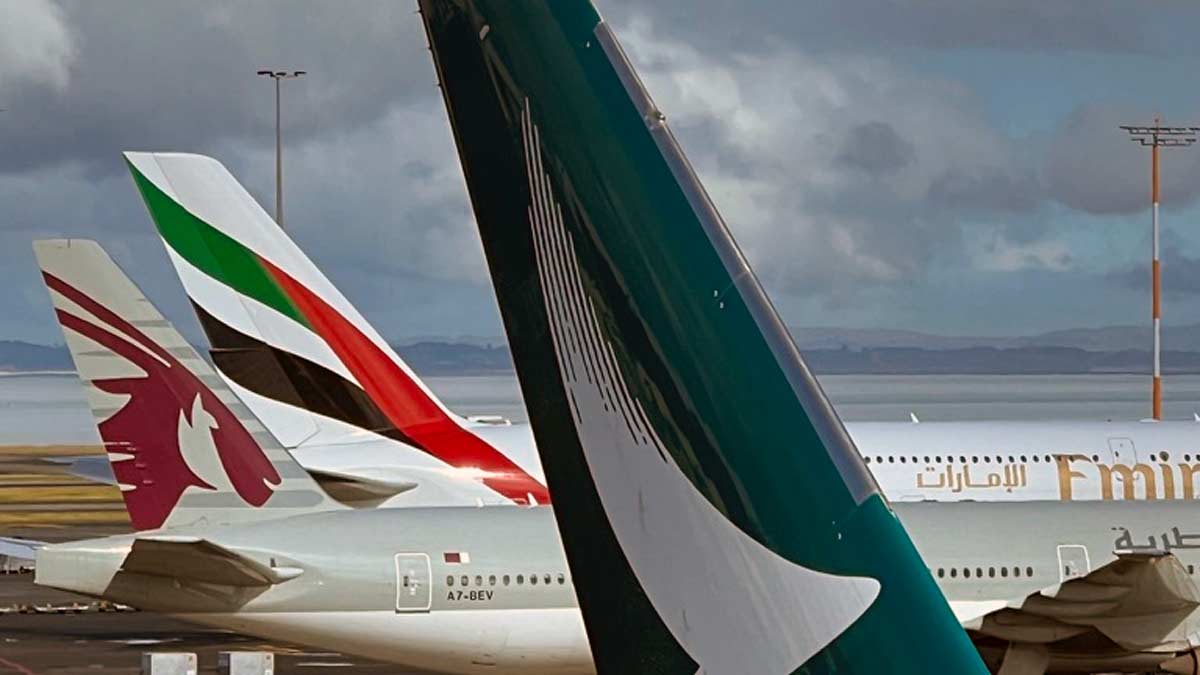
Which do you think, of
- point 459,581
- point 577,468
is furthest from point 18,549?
point 577,468

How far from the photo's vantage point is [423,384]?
26.5 meters

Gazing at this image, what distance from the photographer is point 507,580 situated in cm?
1989

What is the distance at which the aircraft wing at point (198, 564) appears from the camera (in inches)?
723

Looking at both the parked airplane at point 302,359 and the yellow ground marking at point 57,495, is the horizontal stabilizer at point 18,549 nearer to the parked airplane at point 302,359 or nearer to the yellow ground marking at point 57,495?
the parked airplane at point 302,359

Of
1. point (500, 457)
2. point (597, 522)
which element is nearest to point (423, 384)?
point (500, 457)

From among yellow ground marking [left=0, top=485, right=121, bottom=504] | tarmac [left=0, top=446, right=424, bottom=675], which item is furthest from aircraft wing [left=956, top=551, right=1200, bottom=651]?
yellow ground marking [left=0, top=485, right=121, bottom=504]

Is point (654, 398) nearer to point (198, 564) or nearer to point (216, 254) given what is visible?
point (198, 564)

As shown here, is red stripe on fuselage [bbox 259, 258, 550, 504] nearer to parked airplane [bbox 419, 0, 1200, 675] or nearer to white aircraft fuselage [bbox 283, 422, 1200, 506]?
white aircraft fuselage [bbox 283, 422, 1200, 506]

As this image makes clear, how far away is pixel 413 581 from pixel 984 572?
5.54 metres

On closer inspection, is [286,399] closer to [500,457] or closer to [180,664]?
[500,457]

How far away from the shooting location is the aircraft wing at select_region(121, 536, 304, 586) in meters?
18.4

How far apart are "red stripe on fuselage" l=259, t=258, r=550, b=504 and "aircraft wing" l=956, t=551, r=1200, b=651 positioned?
6953mm

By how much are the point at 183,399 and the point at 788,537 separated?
53.0 feet

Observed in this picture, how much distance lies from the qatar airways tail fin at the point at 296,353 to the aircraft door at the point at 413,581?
5.93m
